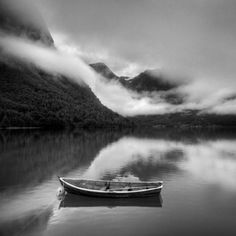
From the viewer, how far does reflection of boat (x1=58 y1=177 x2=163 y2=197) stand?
30.2 m

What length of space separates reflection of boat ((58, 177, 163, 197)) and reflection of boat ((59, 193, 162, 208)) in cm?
62

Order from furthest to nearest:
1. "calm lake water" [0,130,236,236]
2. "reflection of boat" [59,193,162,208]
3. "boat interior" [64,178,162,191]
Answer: "boat interior" [64,178,162,191] < "reflection of boat" [59,193,162,208] < "calm lake water" [0,130,236,236]

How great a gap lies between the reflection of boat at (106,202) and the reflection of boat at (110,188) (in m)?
0.62

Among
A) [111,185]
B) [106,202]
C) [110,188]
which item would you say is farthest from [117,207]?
[111,185]

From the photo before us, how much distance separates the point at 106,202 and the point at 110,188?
2.75 meters

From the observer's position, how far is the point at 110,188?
3234cm

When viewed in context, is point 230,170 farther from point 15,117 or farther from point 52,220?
point 15,117

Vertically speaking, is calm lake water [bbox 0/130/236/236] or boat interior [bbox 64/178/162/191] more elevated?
boat interior [bbox 64/178/162/191]

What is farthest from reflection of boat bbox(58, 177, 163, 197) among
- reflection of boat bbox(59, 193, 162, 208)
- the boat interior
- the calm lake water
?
the calm lake water

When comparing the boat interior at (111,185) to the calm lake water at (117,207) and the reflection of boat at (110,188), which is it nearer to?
the reflection of boat at (110,188)

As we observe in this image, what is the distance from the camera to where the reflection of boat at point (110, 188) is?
30188mm

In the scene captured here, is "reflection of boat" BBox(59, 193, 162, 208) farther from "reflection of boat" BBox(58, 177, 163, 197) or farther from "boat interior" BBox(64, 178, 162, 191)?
"boat interior" BBox(64, 178, 162, 191)

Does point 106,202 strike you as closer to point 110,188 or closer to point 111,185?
point 110,188

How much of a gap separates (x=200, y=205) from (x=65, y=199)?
16515 millimetres
